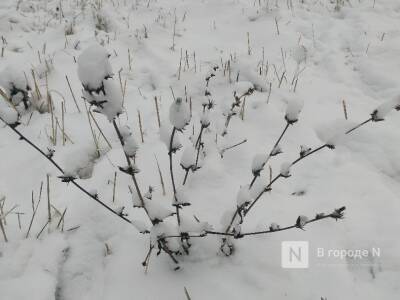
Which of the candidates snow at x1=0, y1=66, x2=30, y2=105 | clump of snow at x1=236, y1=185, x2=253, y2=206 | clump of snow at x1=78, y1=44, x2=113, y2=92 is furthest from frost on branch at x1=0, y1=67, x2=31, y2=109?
clump of snow at x1=236, y1=185, x2=253, y2=206

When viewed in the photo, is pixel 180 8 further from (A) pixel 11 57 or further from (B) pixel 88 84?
(B) pixel 88 84

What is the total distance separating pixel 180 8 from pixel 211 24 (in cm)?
71

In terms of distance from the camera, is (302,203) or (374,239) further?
(302,203)

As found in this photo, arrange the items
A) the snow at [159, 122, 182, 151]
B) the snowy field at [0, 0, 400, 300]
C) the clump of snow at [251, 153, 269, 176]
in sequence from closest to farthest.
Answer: the snow at [159, 122, 182, 151]
the clump of snow at [251, 153, 269, 176]
the snowy field at [0, 0, 400, 300]

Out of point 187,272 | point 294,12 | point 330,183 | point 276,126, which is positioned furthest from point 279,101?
point 294,12

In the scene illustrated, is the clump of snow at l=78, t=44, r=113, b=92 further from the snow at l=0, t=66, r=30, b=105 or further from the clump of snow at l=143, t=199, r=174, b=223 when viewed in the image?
the snow at l=0, t=66, r=30, b=105

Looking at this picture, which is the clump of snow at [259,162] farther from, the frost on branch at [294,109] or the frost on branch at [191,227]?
the frost on branch at [191,227]

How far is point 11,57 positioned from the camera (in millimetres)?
3416

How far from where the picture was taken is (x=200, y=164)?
5.55 feet

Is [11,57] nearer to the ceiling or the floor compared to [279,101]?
nearer to the ceiling

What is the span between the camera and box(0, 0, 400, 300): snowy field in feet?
4.86
